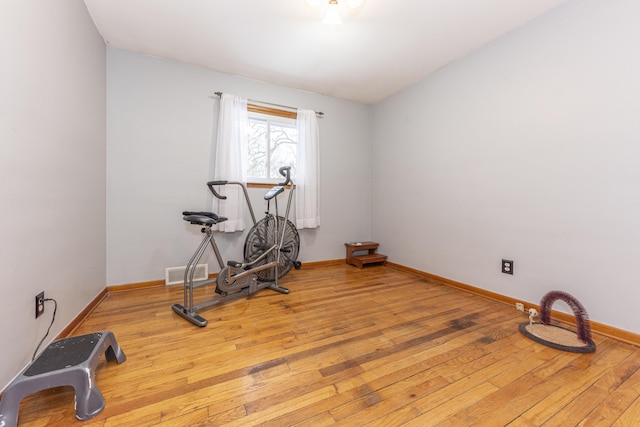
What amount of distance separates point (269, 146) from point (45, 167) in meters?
2.15

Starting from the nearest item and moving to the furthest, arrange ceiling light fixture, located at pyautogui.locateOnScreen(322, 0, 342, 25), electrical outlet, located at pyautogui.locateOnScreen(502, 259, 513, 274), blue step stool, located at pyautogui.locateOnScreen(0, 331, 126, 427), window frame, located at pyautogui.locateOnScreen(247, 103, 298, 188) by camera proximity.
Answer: blue step stool, located at pyautogui.locateOnScreen(0, 331, 126, 427)
ceiling light fixture, located at pyautogui.locateOnScreen(322, 0, 342, 25)
electrical outlet, located at pyautogui.locateOnScreen(502, 259, 513, 274)
window frame, located at pyautogui.locateOnScreen(247, 103, 298, 188)

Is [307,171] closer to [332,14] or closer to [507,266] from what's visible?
[332,14]

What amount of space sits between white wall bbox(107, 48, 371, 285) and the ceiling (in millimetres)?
208

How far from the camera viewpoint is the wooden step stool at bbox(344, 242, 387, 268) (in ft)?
11.8

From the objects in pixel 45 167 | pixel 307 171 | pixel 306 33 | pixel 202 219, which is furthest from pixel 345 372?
pixel 306 33

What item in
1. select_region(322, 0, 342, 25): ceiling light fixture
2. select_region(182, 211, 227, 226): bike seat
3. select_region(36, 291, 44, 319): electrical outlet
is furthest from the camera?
select_region(182, 211, 227, 226): bike seat

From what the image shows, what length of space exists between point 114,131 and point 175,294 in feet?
5.64

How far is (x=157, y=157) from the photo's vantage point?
106 inches

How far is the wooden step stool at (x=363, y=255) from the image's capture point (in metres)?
3.59

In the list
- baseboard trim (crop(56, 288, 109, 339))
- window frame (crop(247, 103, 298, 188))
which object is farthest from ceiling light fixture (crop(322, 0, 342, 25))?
baseboard trim (crop(56, 288, 109, 339))

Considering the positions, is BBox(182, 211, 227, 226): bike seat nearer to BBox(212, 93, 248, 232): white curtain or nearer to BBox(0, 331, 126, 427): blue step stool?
BBox(212, 93, 248, 232): white curtain

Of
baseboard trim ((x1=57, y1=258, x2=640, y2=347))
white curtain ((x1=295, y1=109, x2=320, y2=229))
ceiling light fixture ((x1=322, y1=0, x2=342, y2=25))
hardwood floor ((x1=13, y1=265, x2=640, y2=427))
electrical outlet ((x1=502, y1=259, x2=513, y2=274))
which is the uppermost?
ceiling light fixture ((x1=322, y1=0, x2=342, y2=25))

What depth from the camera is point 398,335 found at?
174 cm

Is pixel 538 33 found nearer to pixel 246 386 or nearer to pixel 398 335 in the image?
pixel 398 335
